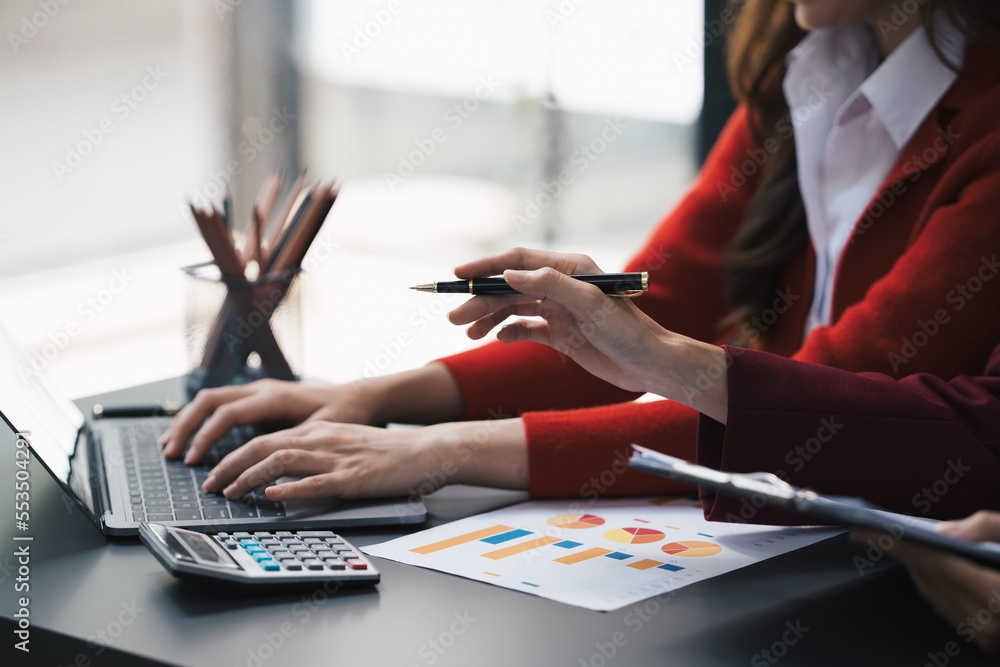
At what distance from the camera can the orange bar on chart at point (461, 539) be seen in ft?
2.78

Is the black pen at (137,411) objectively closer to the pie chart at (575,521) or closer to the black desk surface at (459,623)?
the black desk surface at (459,623)

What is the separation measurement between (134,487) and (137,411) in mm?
306

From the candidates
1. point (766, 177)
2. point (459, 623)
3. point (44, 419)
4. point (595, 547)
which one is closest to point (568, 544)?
point (595, 547)

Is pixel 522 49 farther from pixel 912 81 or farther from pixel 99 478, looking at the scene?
pixel 99 478

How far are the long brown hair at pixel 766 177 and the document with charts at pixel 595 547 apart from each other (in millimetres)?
498

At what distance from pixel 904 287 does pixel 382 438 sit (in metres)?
0.55

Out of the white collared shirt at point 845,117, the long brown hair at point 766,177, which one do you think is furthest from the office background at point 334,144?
the white collared shirt at point 845,117

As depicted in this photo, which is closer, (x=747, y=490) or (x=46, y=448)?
(x=747, y=490)

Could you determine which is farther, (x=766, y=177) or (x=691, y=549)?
(x=766, y=177)

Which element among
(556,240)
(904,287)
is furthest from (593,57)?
(904,287)

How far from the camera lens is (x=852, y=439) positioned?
0.88m

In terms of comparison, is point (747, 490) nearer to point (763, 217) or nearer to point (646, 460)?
point (646, 460)

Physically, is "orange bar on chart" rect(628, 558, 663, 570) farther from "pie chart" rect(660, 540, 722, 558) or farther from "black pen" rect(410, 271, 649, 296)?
"black pen" rect(410, 271, 649, 296)

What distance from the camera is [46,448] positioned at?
89 cm
